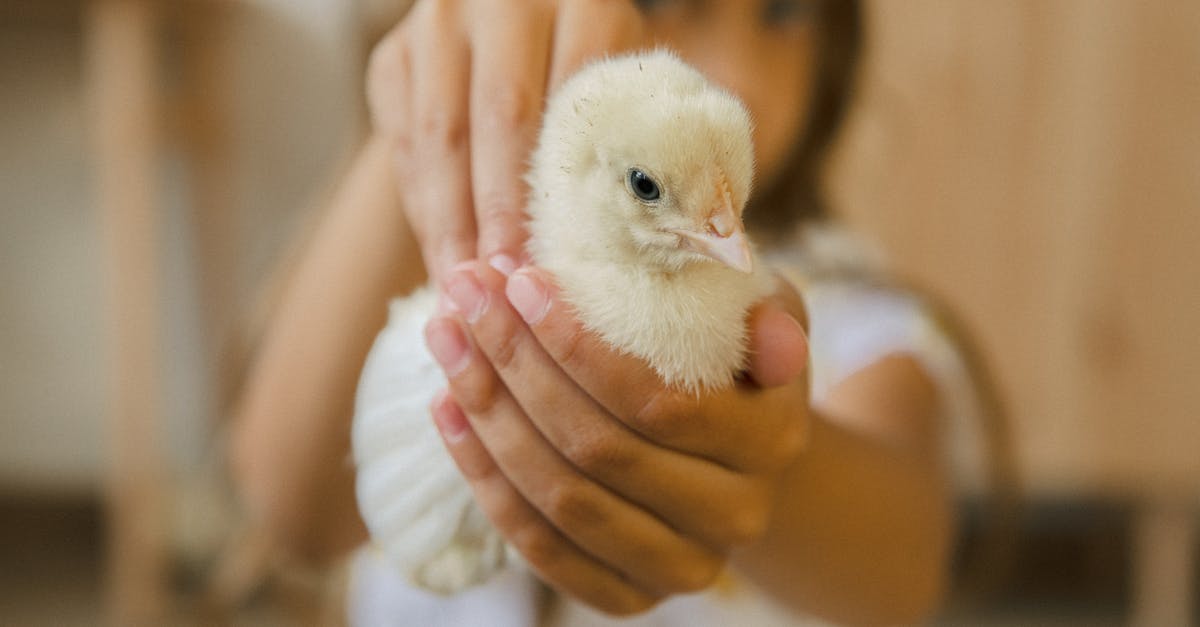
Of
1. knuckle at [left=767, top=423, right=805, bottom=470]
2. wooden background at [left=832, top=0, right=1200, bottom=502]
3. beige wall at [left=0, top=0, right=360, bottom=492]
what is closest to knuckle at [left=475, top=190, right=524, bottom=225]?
knuckle at [left=767, top=423, right=805, bottom=470]

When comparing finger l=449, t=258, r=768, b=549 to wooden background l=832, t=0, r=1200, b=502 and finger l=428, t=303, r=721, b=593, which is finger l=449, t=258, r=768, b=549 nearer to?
finger l=428, t=303, r=721, b=593

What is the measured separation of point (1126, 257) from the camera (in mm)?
909

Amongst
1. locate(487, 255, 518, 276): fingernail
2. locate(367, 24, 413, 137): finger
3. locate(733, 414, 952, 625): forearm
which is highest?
locate(367, 24, 413, 137): finger

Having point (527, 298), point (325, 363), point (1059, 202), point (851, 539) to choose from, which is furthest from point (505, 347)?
point (1059, 202)

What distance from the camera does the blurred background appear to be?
19.5 inches

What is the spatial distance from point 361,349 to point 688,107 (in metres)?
0.17

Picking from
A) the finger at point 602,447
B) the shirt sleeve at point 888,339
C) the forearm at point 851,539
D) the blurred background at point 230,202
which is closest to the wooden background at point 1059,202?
the blurred background at point 230,202

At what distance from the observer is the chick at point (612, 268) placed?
247 millimetres

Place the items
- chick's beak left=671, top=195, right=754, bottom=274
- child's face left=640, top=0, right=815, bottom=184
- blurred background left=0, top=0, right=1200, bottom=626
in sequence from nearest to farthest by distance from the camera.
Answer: chick's beak left=671, top=195, right=754, bottom=274 < child's face left=640, top=0, right=815, bottom=184 < blurred background left=0, top=0, right=1200, bottom=626

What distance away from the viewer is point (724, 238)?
0.24 metres

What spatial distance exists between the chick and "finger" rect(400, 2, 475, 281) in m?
0.02

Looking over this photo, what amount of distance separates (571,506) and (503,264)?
8 cm

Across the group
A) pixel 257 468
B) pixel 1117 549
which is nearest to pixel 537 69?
pixel 257 468

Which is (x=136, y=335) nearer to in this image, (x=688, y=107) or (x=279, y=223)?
(x=279, y=223)
